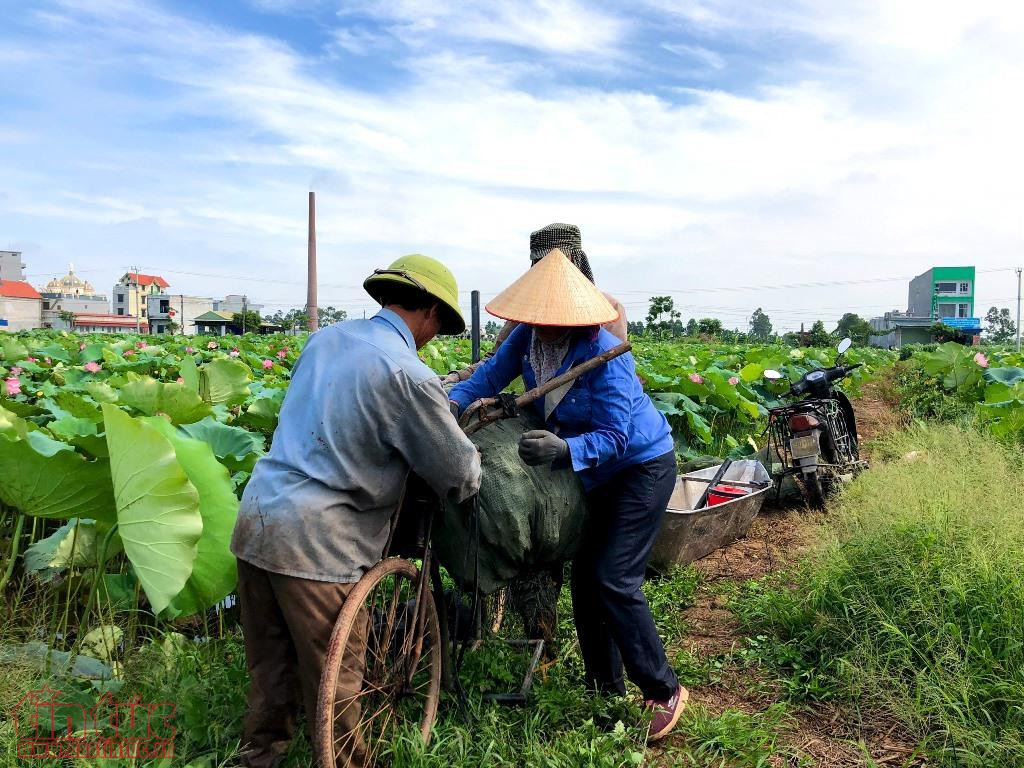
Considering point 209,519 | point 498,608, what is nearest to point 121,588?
point 209,519

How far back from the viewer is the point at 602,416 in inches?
98.9

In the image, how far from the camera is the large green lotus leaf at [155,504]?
2.14 m

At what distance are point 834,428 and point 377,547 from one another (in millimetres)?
4720

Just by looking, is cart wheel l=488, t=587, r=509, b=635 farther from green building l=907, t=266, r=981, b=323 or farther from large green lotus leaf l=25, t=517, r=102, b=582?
green building l=907, t=266, r=981, b=323

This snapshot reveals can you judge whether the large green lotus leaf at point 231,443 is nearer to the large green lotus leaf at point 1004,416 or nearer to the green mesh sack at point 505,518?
the green mesh sack at point 505,518

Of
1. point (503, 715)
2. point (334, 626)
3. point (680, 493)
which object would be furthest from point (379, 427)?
point (680, 493)

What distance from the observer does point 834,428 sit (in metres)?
5.90

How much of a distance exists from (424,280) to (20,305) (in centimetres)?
8046

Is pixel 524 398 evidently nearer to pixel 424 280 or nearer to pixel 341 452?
pixel 424 280

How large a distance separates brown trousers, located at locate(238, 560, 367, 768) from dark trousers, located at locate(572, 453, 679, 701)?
2.89 ft

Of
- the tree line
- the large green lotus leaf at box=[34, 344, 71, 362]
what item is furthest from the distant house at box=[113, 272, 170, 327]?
the large green lotus leaf at box=[34, 344, 71, 362]

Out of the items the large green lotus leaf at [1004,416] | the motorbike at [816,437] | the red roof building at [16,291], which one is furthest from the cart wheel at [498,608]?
the red roof building at [16,291]

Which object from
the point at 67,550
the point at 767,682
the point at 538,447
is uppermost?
the point at 538,447

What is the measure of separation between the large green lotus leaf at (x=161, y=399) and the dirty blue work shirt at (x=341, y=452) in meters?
1.98
